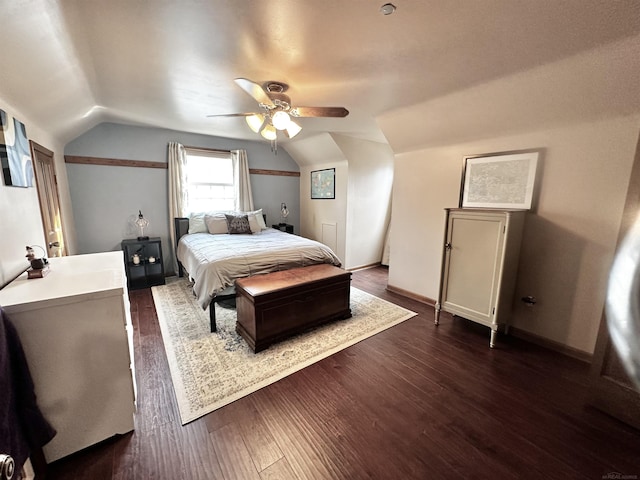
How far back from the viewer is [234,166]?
4824 millimetres

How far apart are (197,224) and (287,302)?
2620mm

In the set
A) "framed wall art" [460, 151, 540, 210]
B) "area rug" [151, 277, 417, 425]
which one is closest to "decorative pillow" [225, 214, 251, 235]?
"area rug" [151, 277, 417, 425]

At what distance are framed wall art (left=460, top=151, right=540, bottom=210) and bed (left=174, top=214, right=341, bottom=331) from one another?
1.75 metres

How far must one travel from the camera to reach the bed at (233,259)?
260cm

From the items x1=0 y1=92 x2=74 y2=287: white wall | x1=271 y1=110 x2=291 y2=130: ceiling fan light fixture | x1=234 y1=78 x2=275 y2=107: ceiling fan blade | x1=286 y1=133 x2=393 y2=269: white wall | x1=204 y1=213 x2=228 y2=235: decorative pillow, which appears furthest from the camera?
x1=286 y1=133 x2=393 y2=269: white wall

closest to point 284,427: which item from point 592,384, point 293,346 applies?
point 293,346

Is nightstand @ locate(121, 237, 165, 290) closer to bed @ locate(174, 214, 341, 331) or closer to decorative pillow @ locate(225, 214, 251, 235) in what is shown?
bed @ locate(174, 214, 341, 331)

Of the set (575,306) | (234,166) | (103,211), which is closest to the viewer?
(575,306)

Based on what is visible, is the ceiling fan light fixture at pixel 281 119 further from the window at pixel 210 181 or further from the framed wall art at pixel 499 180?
the window at pixel 210 181

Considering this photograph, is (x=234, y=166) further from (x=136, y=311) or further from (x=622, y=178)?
(x=622, y=178)

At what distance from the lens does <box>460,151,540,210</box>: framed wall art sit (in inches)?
98.2

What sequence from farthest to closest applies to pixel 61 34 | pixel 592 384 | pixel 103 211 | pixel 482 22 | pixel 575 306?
pixel 103 211 < pixel 575 306 < pixel 592 384 < pixel 61 34 < pixel 482 22

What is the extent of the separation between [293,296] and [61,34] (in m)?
2.35

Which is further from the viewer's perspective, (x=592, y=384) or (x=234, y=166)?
(x=234, y=166)
